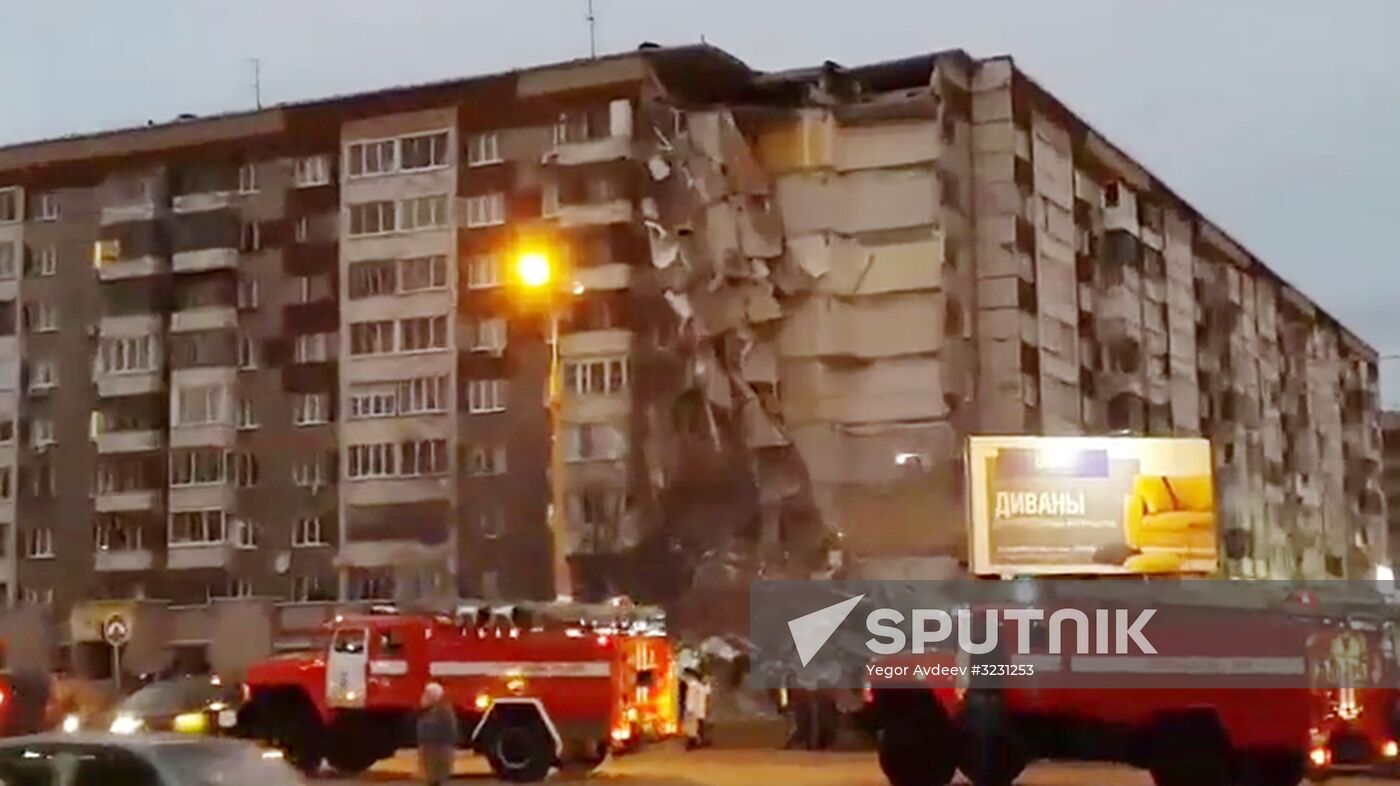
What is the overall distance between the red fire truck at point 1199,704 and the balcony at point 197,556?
117 ft

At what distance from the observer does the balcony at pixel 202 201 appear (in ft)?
188

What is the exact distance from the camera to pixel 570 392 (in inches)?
2040

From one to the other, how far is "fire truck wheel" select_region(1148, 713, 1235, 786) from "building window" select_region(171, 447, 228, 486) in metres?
38.9

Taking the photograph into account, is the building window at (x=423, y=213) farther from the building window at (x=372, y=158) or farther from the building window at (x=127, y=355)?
the building window at (x=127, y=355)

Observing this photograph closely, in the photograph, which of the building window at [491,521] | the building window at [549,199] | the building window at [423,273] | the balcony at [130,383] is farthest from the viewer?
the balcony at [130,383]

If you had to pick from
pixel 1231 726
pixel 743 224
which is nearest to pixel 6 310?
pixel 743 224

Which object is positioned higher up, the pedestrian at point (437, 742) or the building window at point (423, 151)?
the building window at point (423, 151)

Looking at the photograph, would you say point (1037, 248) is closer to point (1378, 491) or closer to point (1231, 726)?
point (1231, 726)

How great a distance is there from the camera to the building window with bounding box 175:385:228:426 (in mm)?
56312

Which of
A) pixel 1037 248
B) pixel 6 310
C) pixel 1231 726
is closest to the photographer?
pixel 1231 726

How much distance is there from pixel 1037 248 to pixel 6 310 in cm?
3287

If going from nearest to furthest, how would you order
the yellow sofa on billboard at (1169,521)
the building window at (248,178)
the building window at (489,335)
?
the yellow sofa on billboard at (1169,521) → the building window at (489,335) → the building window at (248,178)

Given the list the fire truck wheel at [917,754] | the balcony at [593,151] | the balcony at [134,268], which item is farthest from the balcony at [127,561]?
the fire truck wheel at [917,754]

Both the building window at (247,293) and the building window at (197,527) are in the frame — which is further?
the building window at (247,293)
